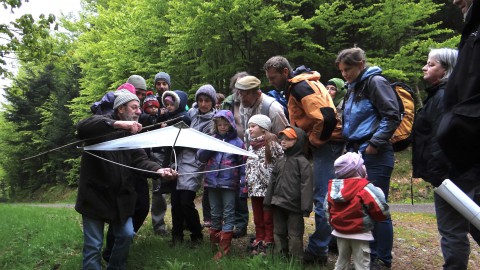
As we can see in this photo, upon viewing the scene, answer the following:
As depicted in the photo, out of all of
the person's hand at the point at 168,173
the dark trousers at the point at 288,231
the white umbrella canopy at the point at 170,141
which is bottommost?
the dark trousers at the point at 288,231

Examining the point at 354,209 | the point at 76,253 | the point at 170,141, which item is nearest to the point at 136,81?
the point at 170,141

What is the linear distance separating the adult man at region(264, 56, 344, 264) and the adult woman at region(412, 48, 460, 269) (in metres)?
0.88

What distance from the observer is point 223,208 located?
488cm

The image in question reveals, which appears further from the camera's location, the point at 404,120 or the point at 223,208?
the point at 223,208

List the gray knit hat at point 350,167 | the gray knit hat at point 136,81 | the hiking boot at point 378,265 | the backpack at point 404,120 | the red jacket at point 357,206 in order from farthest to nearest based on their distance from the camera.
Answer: the gray knit hat at point 136,81, the backpack at point 404,120, the hiking boot at point 378,265, the gray knit hat at point 350,167, the red jacket at point 357,206

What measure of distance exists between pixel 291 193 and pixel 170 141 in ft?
4.64

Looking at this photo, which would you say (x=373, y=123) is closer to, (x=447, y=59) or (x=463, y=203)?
(x=447, y=59)

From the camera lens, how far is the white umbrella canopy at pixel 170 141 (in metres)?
4.02

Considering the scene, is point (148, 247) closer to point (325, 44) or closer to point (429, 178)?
point (429, 178)

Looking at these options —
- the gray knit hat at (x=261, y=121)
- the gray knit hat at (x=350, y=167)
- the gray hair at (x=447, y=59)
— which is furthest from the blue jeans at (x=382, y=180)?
the gray knit hat at (x=261, y=121)

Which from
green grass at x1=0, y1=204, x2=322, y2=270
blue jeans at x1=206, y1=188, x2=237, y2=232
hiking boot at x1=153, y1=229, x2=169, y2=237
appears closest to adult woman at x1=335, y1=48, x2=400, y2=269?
green grass at x1=0, y1=204, x2=322, y2=270

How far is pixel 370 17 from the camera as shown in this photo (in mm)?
13453

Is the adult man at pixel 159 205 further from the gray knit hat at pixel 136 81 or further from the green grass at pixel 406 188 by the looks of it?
the green grass at pixel 406 188

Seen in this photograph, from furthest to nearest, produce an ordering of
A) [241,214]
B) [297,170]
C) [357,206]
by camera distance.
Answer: [241,214], [297,170], [357,206]
